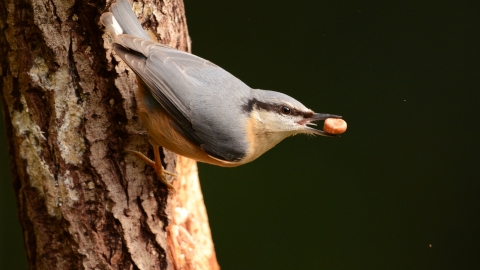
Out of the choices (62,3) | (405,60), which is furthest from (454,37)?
(62,3)

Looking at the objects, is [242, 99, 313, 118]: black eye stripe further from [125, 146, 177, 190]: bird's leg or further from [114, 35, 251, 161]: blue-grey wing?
[125, 146, 177, 190]: bird's leg

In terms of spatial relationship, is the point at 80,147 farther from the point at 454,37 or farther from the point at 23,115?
the point at 454,37

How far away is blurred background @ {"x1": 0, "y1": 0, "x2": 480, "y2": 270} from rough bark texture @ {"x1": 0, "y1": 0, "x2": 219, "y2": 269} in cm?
121

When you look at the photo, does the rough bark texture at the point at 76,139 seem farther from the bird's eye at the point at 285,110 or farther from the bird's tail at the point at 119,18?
the bird's eye at the point at 285,110

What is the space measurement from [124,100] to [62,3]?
17.2 inches

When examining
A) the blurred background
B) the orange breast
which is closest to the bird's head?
the orange breast

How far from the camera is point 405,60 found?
123 inches

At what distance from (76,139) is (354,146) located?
6.26ft

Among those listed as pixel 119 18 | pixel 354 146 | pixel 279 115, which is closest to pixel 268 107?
pixel 279 115

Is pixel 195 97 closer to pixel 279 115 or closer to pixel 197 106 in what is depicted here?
pixel 197 106

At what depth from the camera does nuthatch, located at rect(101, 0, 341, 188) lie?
6.57 feet

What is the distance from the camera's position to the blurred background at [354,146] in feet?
10.1

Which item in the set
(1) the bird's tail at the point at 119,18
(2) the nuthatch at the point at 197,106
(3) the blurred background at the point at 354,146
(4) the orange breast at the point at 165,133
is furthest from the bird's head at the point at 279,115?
(3) the blurred background at the point at 354,146

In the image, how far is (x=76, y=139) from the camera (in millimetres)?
2041
